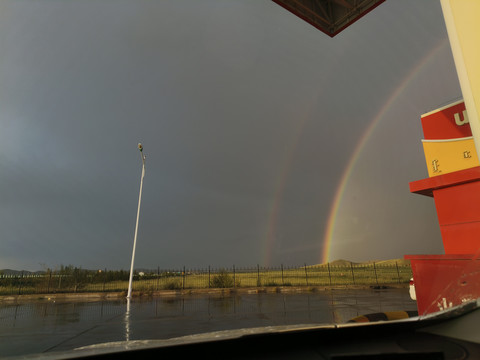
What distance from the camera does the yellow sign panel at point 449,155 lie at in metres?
7.33

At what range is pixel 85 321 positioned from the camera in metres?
10.0

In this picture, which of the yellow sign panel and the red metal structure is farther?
the yellow sign panel

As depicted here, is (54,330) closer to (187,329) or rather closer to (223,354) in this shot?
(187,329)

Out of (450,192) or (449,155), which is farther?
(449,155)

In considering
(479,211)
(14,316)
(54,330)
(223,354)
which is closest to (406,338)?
(223,354)

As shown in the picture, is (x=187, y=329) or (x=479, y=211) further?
(x=187, y=329)

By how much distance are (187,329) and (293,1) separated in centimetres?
982

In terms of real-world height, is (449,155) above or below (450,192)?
above

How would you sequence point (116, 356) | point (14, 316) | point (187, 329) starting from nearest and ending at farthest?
point (116, 356) → point (187, 329) → point (14, 316)

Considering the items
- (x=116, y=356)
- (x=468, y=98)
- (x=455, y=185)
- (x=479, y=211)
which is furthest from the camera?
(x=455, y=185)

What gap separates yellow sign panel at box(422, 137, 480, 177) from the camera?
7335 millimetres

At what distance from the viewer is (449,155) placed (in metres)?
7.73

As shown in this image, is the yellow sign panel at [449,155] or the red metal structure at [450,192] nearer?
the red metal structure at [450,192]

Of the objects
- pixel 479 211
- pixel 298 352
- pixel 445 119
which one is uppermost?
pixel 445 119
